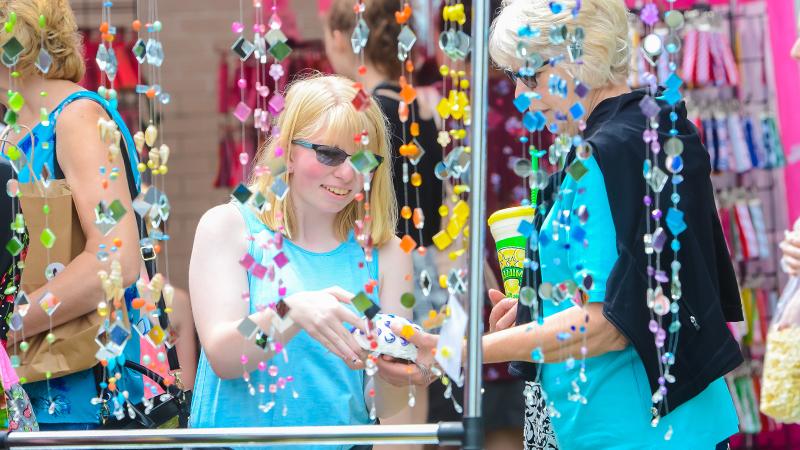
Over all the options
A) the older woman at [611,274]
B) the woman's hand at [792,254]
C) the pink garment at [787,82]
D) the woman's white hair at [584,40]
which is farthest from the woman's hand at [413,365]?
the pink garment at [787,82]

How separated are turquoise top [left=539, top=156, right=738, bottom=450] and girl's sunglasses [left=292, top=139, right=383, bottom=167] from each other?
343 mm

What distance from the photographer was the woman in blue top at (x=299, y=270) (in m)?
2.10

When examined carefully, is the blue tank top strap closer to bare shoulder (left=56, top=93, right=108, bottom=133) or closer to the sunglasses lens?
bare shoulder (left=56, top=93, right=108, bottom=133)

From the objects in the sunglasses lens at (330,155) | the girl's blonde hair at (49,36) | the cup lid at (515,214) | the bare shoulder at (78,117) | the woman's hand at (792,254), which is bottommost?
the woman's hand at (792,254)

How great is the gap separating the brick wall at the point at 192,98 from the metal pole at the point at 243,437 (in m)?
2.81

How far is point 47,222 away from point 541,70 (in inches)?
35.8

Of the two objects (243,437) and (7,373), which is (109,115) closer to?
(7,373)

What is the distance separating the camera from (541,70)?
6.77ft

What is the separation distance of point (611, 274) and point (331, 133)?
53cm

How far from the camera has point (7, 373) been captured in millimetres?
2123

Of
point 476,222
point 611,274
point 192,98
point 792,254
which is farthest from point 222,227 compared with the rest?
point 192,98

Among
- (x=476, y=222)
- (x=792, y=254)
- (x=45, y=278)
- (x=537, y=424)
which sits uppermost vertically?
(x=476, y=222)

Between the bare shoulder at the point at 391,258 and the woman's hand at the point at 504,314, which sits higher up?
the bare shoulder at the point at 391,258

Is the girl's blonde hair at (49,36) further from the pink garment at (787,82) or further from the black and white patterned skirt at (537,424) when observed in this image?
the pink garment at (787,82)
